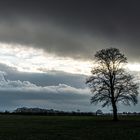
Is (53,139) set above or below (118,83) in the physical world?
below

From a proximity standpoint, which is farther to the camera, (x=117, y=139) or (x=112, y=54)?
(x=112, y=54)

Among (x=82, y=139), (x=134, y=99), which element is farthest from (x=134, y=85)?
(x=82, y=139)

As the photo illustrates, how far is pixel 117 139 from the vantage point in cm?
3253

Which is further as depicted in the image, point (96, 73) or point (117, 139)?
point (96, 73)

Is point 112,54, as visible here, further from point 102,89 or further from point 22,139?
point 22,139

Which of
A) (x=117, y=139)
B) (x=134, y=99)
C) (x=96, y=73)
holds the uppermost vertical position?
(x=96, y=73)

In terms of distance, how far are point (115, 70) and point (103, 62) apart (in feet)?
10.3

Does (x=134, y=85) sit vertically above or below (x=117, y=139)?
above

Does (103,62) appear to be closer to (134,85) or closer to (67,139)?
(134,85)

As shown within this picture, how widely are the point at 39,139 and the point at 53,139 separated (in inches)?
46.8

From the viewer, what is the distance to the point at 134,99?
287 ft

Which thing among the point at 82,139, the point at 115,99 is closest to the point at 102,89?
the point at 115,99

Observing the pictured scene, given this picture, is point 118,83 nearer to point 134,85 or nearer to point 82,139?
point 134,85

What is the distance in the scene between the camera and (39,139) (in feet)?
112
